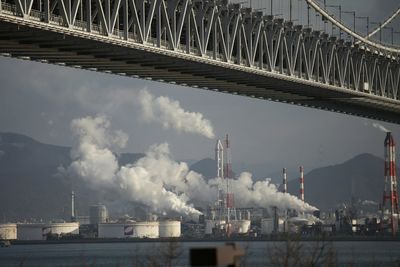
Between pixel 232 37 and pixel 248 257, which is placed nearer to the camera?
pixel 232 37

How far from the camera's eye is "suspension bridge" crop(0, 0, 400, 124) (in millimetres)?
56312

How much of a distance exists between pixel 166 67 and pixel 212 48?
2.70 meters

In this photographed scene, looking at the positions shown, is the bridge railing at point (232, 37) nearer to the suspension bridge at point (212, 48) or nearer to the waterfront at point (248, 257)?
the suspension bridge at point (212, 48)

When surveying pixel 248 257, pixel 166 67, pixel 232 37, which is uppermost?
pixel 232 37

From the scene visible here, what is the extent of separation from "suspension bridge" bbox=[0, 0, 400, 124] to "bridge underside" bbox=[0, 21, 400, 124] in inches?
2.3

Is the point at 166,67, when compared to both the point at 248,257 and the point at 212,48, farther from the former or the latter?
the point at 248,257

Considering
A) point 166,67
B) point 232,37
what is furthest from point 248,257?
point 166,67

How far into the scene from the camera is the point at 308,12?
87062 mm

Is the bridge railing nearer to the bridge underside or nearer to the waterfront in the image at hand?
the bridge underside

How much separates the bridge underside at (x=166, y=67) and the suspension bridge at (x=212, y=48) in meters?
0.06

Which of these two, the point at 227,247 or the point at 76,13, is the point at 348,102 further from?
the point at 227,247

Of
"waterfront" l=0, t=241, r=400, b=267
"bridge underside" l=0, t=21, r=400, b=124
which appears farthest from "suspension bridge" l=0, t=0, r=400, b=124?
"waterfront" l=0, t=241, r=400, b=267

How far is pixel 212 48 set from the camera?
68.5 meters

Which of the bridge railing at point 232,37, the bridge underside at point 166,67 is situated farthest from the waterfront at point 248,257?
the bridge railing at point 232,37
